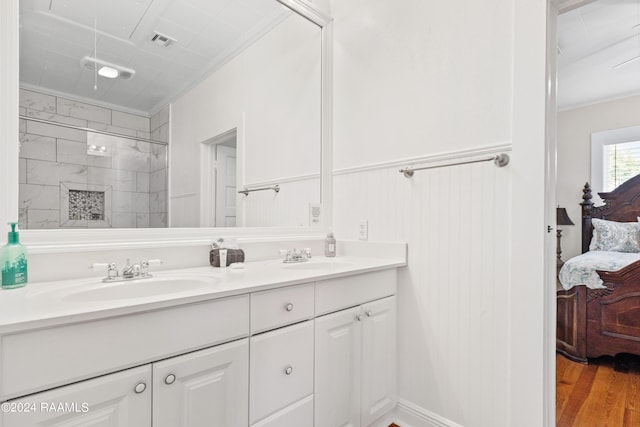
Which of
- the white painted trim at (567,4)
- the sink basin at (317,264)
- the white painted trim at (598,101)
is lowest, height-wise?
the sink basin at (317,264)

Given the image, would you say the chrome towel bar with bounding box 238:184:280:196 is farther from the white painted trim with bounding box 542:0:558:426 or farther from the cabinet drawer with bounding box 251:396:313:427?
the white painted trim with bounding box 542:0:558:426

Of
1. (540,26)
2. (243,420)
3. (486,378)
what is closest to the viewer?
(243,420)

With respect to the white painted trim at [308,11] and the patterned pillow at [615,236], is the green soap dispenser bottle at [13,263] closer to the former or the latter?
the white painted trim at [308,11]

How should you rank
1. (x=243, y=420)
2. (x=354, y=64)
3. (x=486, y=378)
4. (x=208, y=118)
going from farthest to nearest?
(x=354, y=64)
(x=208, y=118)
(x=486, y=378)
(x=243, y=420)

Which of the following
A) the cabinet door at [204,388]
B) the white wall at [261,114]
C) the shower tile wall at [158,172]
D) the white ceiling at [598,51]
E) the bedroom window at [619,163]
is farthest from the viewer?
the bedroom window at [619,163]

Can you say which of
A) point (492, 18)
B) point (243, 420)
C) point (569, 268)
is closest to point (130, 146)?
point (243, 420)

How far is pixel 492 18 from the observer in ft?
4.75

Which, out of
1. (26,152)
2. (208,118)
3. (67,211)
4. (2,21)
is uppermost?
(2,21)

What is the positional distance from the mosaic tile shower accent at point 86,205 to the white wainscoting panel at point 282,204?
2.17 feet

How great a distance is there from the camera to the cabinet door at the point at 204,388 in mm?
925

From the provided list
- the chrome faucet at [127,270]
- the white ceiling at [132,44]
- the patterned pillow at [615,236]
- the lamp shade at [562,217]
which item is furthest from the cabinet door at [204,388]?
the lamp shade at [562,217]

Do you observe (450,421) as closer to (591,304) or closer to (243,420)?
(243,420)

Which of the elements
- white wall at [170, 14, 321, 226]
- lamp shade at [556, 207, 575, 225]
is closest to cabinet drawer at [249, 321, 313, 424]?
white wall at [170, 14, 321, 226]

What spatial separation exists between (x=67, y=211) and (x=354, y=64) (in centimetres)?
170
